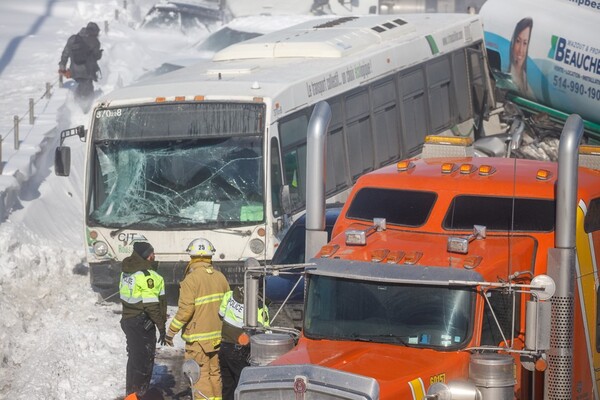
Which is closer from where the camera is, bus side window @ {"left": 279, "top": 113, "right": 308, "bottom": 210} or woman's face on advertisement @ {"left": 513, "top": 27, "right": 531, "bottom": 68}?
bus side window @ {"left": 279, "top": 113, "right": 308, "bottom": 210}

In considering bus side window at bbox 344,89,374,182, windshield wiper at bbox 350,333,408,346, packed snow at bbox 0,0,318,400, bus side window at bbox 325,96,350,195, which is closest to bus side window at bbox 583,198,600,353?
windshield wiper at bbox 350,333,408,346

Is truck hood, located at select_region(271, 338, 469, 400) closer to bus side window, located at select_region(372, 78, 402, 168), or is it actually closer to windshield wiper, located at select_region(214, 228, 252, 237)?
windshield wiper, located at select_region(214, 228, 252, 237)

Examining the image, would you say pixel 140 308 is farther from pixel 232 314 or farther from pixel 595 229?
pixel 595 229

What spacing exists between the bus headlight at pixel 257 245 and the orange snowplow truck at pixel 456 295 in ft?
19.6

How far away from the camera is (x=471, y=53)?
23047mm

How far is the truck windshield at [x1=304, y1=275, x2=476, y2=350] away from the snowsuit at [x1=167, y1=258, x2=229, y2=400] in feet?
8.64

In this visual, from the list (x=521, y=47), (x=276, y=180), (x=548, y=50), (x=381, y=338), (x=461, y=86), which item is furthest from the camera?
(x=521, y=47)

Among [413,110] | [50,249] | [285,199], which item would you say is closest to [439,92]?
[413,110]

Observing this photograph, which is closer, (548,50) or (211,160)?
(211,160)

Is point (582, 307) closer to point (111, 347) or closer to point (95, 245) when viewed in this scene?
point (111, 347)

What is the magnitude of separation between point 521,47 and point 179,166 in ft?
26.6

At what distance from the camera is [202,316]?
41.0 feet

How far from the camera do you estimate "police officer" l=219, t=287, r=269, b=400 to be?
12281 millimetres

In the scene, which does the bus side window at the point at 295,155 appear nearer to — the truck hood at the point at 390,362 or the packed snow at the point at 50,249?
the packed snow at the point at 50,249
